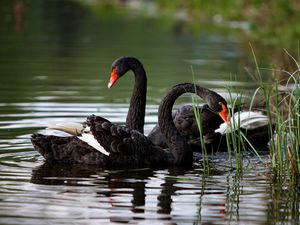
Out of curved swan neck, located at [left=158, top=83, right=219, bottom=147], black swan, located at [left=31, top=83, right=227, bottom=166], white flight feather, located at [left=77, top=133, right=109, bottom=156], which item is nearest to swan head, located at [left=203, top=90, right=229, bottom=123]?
black swan, located at [left=31, top=83, right=227, bottom=166]

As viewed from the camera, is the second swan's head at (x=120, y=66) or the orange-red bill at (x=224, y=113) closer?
the orange-red bill at (x=224, y=113)

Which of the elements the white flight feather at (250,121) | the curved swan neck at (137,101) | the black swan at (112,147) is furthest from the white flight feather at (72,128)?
the white flight feather at (250,121)

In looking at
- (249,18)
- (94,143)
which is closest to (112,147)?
(94,143)

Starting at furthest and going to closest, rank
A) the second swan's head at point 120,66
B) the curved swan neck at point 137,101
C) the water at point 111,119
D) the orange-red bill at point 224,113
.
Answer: the curved swan neck at point 137,101 < the second swan's head at point 120,66 < the orange-red bill at point 224,113 < the water at point 111,119

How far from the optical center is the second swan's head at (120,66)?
8516 mm

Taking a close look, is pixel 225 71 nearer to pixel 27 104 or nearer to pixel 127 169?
pixel 27 104

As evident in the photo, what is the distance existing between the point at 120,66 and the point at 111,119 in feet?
6.46

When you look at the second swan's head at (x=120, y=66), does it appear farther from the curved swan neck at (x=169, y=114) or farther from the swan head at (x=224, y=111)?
the swan head at (x=224, y=111)

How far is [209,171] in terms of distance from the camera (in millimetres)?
7723

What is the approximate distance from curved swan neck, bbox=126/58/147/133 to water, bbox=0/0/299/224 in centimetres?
77

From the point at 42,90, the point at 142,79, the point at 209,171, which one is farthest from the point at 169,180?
the point at 42,90

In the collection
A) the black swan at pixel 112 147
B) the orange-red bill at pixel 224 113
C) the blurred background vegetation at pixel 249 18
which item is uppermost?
the blurred background vegetation at pixel 249 18

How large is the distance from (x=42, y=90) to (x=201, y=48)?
7979 mm

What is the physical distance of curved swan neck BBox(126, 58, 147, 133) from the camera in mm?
8859
